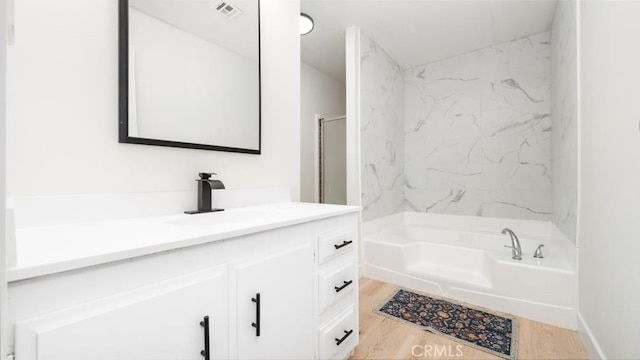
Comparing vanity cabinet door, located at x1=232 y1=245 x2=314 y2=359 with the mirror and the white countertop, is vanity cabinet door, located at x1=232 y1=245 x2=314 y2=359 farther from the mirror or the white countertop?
the mirror

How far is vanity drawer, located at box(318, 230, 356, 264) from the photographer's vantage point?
3.91 feet

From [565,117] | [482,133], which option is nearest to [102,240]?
[565,117]

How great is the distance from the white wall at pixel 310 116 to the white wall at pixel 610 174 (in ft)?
8.28

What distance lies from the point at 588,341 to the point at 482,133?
2.19 metres

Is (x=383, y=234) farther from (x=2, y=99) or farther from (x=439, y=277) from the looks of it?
(x=2, y=99)

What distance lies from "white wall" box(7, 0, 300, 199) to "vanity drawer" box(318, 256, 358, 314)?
2.53ft

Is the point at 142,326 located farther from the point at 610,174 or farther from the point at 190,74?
the point at 610,174

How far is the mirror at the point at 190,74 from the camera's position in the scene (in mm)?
1090

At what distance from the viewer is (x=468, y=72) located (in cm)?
316

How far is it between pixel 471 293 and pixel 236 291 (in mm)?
1952

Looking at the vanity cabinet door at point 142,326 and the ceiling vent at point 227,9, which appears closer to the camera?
the vanity cabinet door at point 142,326

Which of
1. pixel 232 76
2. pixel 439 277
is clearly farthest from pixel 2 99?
pixel 439 277

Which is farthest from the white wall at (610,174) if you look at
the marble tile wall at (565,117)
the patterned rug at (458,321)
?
the patterned rug at (458,321)

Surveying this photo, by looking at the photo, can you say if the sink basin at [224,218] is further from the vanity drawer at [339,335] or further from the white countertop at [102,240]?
the vanity drawer at [339,335]
